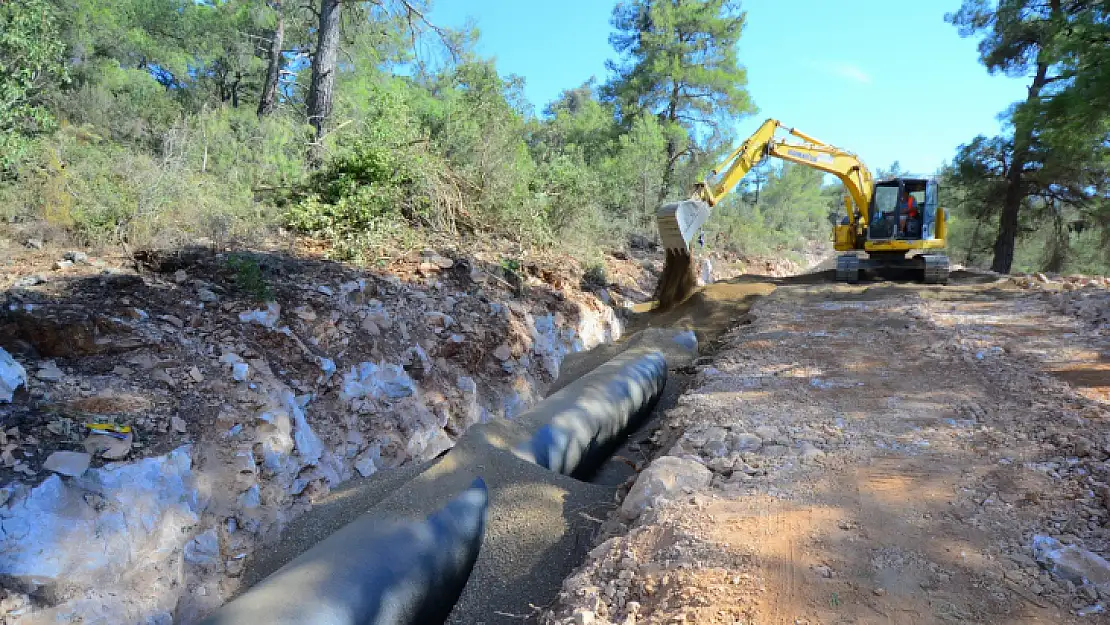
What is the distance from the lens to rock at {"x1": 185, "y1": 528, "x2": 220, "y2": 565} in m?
2.83

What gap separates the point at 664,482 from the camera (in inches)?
118

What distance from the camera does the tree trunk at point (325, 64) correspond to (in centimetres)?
827

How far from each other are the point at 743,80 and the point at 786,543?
18.8 metres

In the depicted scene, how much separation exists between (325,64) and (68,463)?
7.35 metres

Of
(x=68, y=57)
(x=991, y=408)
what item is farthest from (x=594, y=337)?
(x=68, y=57)

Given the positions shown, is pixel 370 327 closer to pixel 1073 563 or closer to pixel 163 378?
pixel 163 378

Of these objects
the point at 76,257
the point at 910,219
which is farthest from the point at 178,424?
the point at 910,219

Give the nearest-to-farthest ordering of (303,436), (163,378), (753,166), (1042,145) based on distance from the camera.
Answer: (163,378) → (303,436) → (753,166) → (1042,145)

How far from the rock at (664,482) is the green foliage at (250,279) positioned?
3.43m

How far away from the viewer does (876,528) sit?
239cm

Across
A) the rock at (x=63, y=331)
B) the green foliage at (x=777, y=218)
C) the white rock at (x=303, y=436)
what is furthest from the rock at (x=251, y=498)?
the green foliage at (x=777, y=218)

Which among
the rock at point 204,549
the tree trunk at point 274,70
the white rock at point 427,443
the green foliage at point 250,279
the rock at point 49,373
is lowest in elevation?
the white rock at point 427,443

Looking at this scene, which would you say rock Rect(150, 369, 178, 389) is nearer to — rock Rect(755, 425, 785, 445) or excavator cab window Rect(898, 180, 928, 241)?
rock Rect(755, 425, 785, 445)

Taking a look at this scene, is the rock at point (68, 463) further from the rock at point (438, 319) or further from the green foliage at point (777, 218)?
the green foliage at point (777, 218)
